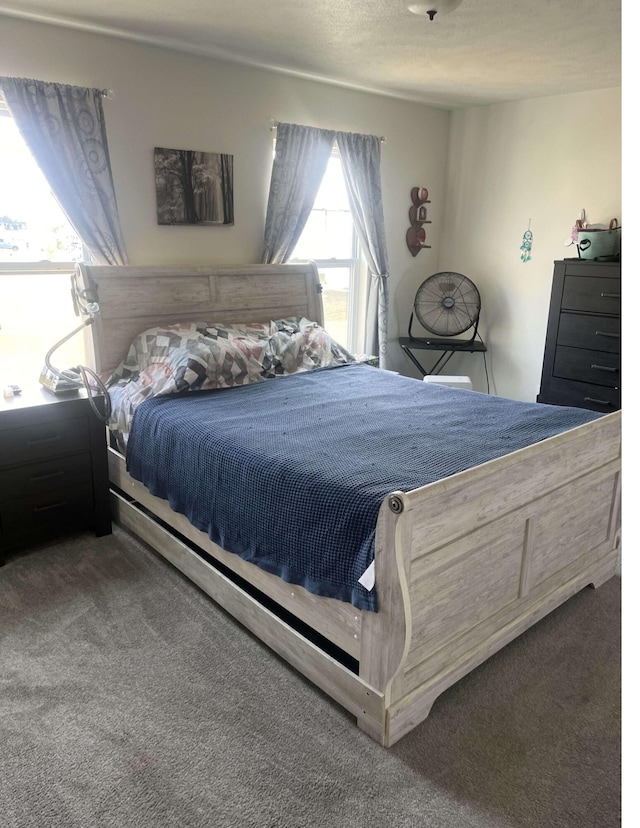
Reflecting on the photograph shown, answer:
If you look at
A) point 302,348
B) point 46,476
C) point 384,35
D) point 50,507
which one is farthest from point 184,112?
point 50,507

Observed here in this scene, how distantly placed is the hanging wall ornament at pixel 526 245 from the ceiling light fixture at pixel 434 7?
2260 mm

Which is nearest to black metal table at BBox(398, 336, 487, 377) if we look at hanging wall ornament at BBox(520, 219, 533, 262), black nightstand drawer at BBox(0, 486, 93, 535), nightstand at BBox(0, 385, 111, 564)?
hanging wall ornament at BBox(520, 219, 533, 262)

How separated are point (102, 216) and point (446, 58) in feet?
6.62

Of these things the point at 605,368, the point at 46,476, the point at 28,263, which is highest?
A: the point at 28,263

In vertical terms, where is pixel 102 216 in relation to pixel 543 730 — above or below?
above

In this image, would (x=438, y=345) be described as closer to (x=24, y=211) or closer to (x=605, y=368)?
(x=605, y=368)

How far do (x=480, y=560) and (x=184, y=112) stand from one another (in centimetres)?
285

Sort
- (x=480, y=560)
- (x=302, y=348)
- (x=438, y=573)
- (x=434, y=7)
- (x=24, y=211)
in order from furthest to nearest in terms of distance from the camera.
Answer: (x=302, y=348), (x=24, y=211), (x=434, y=7), (x=480, y=560), (x=438, y=573)

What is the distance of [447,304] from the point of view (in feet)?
15.2

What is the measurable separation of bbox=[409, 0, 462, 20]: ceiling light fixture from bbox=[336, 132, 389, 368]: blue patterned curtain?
161cm

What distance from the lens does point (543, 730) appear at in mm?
1854
